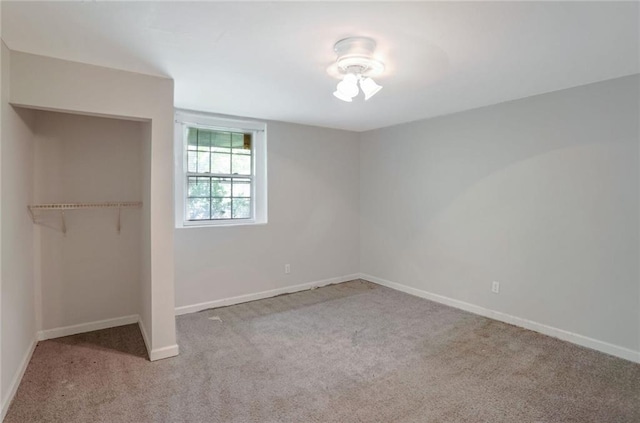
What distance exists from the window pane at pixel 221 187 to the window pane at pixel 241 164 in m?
0.17

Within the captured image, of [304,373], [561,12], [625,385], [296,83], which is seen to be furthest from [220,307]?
[561,12]

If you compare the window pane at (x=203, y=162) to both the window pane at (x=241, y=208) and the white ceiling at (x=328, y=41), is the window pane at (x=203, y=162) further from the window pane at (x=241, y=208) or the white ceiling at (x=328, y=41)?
the white ceiling at (x=328, y=41)

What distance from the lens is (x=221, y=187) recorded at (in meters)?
4.25

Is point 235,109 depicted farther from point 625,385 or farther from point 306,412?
point 625,385

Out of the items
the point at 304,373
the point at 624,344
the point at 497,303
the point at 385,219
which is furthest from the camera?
the point at 385,219

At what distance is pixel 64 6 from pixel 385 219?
406 centimetres

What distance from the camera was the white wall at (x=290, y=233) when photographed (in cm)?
404

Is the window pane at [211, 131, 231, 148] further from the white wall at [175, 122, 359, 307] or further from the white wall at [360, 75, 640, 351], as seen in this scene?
the white wall at [360, 75, 640, 351]

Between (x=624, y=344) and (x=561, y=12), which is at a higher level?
(x=561, y=12)

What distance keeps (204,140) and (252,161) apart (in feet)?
2.08

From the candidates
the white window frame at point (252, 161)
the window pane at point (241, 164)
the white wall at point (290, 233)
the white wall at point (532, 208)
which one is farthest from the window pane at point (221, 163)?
the white wall at point (532, 208)

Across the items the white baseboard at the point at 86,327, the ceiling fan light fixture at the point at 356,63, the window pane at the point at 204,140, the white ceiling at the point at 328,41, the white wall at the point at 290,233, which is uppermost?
the white ceiling at the point at 328,41

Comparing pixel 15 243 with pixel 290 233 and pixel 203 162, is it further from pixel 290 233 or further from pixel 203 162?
pixel 290 233

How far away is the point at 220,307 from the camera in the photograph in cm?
409
